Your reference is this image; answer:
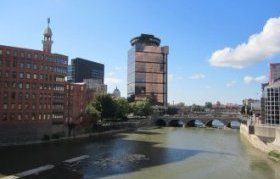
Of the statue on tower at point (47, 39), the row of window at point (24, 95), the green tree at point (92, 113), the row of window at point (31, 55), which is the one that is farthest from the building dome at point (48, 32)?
the green tree at point (92, 113)

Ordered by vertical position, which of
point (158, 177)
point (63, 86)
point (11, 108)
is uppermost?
point (63, 86)

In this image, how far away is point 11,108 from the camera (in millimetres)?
108375

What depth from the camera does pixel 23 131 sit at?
108 m

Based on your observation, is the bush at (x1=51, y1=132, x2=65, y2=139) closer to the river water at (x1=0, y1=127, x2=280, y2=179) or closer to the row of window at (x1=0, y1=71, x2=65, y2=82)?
the river water at (x1=0, y1=127, x2=280, y2=179)

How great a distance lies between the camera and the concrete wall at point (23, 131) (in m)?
103

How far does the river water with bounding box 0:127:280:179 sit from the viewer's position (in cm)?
6700

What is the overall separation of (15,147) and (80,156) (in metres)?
23.1

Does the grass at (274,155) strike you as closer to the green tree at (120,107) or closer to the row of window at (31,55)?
the row of window at (31,55)

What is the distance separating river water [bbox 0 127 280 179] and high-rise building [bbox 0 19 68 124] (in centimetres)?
1470

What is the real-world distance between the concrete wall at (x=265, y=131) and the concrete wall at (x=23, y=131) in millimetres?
63938

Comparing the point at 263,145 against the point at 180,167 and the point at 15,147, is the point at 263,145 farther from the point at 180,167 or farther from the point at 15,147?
the point at 15,147

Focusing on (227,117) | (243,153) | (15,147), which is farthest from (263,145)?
(227,117)

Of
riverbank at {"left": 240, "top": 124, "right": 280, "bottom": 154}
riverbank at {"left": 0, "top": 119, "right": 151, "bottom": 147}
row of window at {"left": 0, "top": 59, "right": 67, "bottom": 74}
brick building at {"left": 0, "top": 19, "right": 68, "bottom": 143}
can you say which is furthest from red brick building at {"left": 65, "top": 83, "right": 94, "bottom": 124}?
riverbank at {"left": 240, "top": 124, "right": 280, "bottom": 154}

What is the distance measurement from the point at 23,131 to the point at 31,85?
48.4 feet
